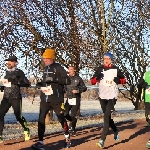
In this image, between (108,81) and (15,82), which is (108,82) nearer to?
(108,81)

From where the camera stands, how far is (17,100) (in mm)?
10406

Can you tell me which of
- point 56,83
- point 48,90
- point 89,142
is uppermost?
point 56,83

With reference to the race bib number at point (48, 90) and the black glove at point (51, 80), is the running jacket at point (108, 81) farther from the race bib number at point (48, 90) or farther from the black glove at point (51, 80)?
the race bib number at point (48, 90)

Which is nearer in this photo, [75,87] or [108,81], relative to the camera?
[108,81]

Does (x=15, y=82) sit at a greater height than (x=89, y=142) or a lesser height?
greater

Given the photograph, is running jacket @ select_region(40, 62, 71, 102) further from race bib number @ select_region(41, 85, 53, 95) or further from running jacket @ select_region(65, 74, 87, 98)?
running jacket @ select_region(65, 74, 87, 98)

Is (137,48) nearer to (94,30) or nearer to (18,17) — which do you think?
(94,30)

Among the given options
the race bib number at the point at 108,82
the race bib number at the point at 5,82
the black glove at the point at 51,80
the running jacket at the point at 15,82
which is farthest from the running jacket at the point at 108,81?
the race bib number at the point at 5,82

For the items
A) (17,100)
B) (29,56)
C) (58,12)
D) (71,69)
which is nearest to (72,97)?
(71,69)

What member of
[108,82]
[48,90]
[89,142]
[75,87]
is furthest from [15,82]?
[75,87]

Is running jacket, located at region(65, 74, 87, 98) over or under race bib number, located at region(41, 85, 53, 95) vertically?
over

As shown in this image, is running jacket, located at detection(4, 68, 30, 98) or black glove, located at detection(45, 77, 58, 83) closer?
black glove, located at detection(45, 77, 58, 83)

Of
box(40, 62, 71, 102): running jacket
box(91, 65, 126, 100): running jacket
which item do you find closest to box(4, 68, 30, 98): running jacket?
box(40, 62, 71, 102): running jacket

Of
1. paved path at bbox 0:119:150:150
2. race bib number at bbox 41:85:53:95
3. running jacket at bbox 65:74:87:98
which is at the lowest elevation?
paved path at bbox 0:119:150:150
